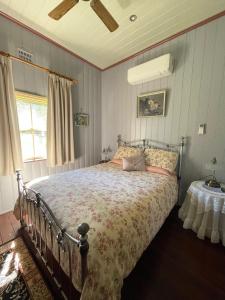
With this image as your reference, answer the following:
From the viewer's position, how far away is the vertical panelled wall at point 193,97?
6.80 feet

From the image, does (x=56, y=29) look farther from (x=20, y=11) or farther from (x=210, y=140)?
(x=210, y=140)

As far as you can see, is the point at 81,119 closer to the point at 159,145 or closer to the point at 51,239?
the point at 159,145

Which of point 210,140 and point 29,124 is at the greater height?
point 29,124

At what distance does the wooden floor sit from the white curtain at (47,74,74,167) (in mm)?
1402

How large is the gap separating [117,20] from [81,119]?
1933mm

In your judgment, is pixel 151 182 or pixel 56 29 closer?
pixel 151 182

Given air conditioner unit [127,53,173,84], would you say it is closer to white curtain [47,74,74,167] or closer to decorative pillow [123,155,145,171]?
white curtain [47,74,74,167]

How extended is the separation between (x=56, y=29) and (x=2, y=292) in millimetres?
3420

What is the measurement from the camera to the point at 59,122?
2826 mm

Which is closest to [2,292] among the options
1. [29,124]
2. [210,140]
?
[29,124]

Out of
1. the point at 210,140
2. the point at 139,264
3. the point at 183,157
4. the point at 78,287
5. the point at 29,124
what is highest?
the point at 29,124

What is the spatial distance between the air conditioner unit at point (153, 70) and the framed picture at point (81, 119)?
4.42 ft

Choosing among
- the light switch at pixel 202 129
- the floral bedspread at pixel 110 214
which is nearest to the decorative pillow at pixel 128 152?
the floral bedspread at pixel 110 214

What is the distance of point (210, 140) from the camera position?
2.18 metres
